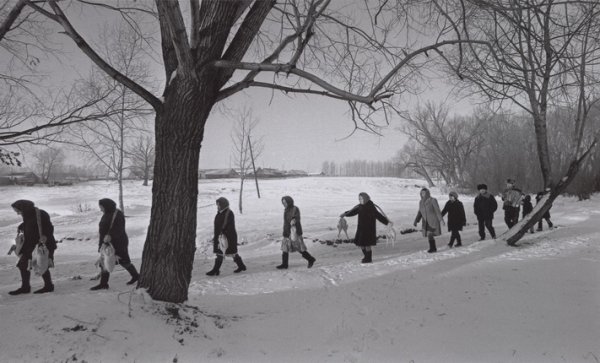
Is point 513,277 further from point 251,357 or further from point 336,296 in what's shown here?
point 251,357

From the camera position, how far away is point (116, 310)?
374 centimetres

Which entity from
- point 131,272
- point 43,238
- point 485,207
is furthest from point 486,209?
point 43,238

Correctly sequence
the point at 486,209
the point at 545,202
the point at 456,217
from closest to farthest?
the point at 545,202
the point at 456,217
the point at 486,209

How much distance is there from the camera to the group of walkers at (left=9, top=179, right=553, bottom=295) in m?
6.43

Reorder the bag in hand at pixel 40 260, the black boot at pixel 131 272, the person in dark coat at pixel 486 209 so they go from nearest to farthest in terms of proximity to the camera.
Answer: the bag in hand at pixel 40 260
the black boot at pixel 131 272
the person in dark coat at pixel 486 209

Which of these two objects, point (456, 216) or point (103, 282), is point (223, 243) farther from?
point (456, 216)

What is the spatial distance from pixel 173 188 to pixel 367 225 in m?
5.65

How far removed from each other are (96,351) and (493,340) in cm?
415

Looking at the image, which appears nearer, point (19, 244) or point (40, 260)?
point (40, 260)

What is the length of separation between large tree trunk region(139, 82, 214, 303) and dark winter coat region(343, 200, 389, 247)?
17.4 ft

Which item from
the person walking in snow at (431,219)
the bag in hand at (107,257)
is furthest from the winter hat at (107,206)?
the person walking in snow at (431,219)

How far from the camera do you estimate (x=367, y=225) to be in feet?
28.3

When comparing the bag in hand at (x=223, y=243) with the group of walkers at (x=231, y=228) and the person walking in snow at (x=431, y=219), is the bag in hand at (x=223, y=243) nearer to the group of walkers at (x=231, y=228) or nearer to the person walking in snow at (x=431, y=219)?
the group of walkers at (x=231, y=228)

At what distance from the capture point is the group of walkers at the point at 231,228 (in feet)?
21.1
